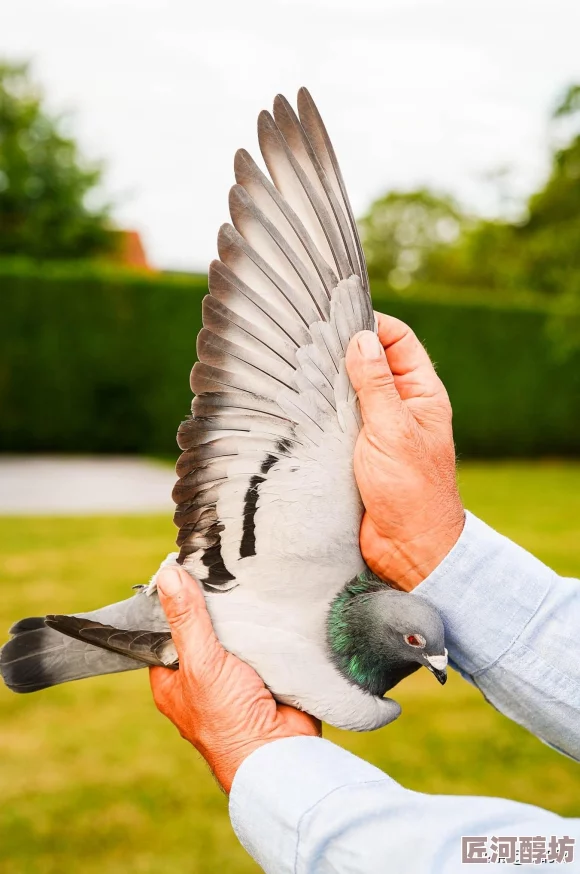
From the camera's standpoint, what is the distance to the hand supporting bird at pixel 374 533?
1548 millimetres

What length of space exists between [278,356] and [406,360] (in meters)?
0.47

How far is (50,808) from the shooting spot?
11.3 feet

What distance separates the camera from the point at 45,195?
2067 cm

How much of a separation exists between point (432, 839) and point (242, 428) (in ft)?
2.58

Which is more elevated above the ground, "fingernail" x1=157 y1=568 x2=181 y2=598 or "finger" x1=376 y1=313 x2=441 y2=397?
"finger" x1=376 y1=313 x2=441 y2=397

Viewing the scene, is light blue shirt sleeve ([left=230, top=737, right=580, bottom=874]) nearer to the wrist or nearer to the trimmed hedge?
the wrist

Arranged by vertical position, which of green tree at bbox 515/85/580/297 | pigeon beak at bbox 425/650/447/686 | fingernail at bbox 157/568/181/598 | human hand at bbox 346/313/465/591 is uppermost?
green tree at bbox 515/85/580/297

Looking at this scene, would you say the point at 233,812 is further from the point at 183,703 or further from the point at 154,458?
the point at 154,458

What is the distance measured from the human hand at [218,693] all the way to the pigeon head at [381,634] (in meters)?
0.16

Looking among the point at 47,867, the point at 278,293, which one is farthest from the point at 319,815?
the point at 47,867

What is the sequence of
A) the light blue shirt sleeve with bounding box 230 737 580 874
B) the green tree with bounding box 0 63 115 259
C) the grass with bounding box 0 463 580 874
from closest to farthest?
the light blue shirt sleeve with bounding box 230 737 580 874
the grass with bounding box 0 463 580 874
the green tree with bounding box 0 63 115 259

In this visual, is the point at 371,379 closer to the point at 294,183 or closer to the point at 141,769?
the point at 294,183

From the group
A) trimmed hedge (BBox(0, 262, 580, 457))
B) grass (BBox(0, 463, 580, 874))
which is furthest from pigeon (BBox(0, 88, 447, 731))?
trimmed hedge (BBox(0, 262, 580, 457))

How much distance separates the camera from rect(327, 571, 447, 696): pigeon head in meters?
1.53
